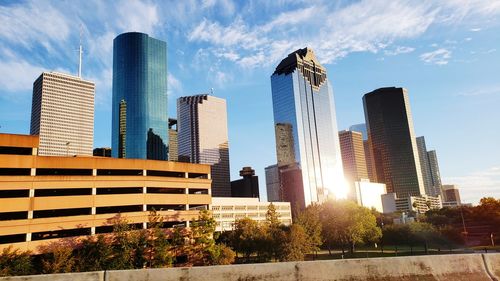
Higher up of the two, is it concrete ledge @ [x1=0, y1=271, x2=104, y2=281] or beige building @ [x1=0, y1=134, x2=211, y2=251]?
beige building @ [x1=0, y1=134, x2=211, y2=251]

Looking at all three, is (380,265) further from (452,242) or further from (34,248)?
(452,242)

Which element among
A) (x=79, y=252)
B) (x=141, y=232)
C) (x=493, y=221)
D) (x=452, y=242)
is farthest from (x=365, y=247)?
(x=79, y=252)

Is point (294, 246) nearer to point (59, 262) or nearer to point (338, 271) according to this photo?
point (59, 262)

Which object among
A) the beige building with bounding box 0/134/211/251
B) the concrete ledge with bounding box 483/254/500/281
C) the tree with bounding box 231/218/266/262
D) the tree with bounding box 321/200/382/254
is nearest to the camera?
the concrete ledge with bounding box 483/254/500/281

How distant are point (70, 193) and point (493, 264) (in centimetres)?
6245

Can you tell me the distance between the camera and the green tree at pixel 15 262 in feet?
140

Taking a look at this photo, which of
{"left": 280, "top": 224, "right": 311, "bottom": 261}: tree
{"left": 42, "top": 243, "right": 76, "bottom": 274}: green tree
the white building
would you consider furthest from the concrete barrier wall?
the white building

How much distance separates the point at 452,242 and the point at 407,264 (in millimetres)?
92006

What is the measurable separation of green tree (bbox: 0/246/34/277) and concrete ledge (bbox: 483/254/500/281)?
47756mm

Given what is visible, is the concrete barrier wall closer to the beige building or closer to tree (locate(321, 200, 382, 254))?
the beige building

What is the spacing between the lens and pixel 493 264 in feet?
30.0

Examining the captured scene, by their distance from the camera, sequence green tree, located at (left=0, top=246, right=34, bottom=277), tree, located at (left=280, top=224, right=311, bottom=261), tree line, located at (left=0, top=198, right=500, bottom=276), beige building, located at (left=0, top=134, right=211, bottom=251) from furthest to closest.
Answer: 1. tree, located at (left=280, top=224, right=311, bottom=261)
2. beige building, located at (left=0, top=134, right=211, bottom=251)
3. tree line, located at (left=0, top=198, right=500, bottom=276)
4. green tree, located at (left=0, top=246, right=34, bottom=277)

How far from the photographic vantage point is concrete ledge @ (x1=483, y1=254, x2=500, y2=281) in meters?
8.95

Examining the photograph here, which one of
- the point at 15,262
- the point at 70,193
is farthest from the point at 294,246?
the point at 15,262
